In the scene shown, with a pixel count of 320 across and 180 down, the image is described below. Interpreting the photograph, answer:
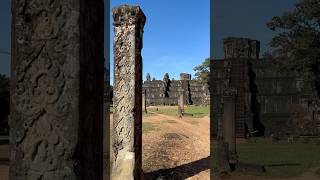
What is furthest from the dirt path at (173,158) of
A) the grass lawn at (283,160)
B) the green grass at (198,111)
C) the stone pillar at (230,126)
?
the green grass at (198,111)

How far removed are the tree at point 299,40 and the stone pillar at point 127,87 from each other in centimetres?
1639

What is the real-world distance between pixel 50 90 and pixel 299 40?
72.7 feet

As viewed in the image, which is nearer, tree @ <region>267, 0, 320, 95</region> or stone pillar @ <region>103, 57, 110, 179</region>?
stone pillar @ <region>103, 57, 110, 179</region>

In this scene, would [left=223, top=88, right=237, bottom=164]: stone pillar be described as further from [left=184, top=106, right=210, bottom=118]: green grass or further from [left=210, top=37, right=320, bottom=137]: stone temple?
[left=184, top=106, right=210, bottom=118]: green grass

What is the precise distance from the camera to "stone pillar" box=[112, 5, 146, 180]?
7.75 m

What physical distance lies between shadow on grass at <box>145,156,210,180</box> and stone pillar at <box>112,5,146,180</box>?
1.15 metres

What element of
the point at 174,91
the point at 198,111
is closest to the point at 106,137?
the point at 198,111

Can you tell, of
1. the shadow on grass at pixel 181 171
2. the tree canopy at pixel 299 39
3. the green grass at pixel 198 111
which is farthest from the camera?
the green grass at pixel 198 111

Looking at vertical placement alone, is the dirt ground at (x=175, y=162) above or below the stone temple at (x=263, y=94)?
below

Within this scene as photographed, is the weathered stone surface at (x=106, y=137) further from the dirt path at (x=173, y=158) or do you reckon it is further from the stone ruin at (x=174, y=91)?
the stone ruin at (x=174, y=91)

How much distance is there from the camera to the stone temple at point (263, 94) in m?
24.7

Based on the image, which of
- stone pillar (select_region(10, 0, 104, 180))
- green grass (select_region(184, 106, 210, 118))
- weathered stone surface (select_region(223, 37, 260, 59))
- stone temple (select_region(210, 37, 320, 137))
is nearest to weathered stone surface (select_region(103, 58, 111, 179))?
stone pillar (select_region(10, 0, 104, 180))

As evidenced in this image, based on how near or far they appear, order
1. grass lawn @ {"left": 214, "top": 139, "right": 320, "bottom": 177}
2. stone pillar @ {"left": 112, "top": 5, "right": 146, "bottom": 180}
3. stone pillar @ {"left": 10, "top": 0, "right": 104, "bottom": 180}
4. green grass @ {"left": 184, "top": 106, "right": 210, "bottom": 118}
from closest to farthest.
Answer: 1. stone pillar @ {"left": 10, "top": 0, "right": 104, "bottom": 180}
2. stone pillar @ {"left": 112, "top": 5, "right": 146, "bottom": 180}
3. grass lawn @ {"left": 214, "top": 139, "right": 320, "bottom": 177}
4. green grass @ {"left": 184, "top": 106, "right": 210, "bottom": 118}

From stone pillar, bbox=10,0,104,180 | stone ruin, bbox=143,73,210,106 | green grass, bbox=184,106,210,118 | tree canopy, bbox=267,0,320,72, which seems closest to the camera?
stone pillar, bbox=10,0,104,180
